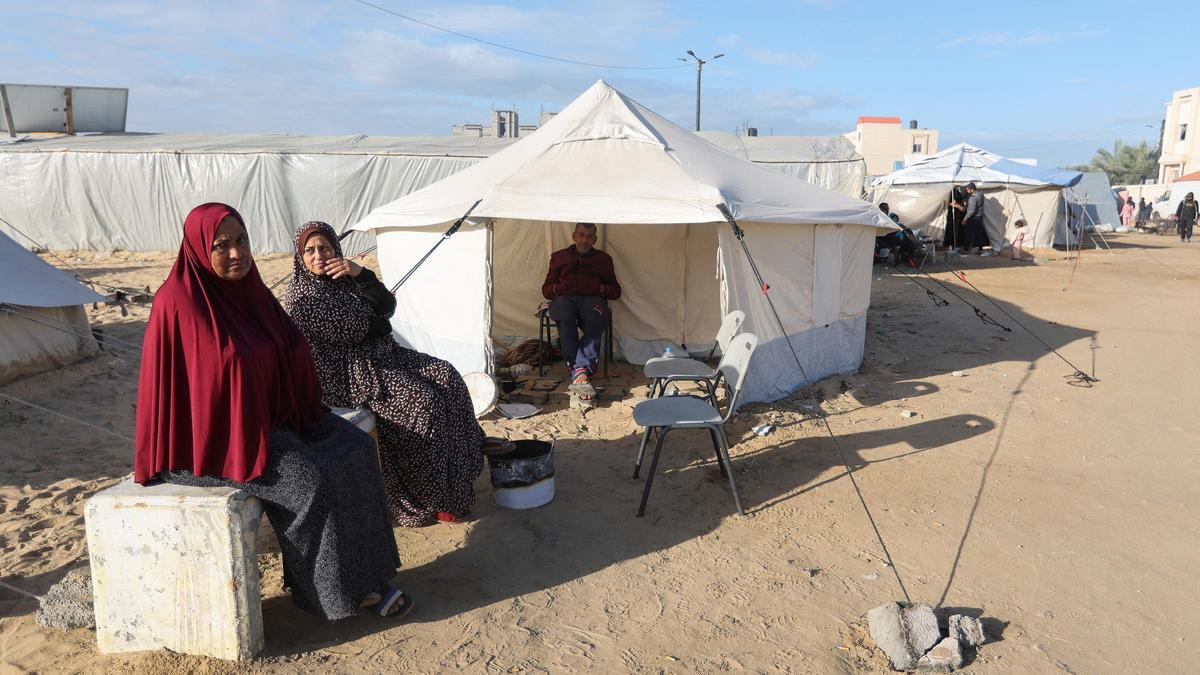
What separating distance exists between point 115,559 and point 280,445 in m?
0.59

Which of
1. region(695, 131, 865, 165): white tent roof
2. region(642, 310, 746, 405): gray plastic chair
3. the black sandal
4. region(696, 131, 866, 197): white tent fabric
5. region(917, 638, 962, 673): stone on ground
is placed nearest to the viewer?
region(917, 638, 962, 673): stone on ground

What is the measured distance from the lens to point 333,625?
9.39 ft

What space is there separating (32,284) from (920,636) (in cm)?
650

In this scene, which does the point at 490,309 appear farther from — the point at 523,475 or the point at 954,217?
the point at 954,217

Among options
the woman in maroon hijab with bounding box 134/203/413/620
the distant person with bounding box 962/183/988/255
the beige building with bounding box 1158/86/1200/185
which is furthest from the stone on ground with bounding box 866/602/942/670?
the beige building with bounding box 1158/86/1200/185

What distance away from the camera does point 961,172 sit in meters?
16.5

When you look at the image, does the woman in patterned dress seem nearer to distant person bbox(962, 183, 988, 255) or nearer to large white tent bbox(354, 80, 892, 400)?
large white tent bbox(354, 80, 892, 400)

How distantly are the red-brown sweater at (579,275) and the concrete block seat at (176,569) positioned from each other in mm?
3932

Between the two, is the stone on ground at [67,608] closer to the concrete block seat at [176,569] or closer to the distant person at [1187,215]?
the concrete block seat at [176,569]

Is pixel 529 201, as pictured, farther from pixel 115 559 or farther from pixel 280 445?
pixel 115 559

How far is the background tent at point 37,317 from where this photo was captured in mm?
5727

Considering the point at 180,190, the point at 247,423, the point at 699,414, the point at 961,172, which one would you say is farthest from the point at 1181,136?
the point at 247,423

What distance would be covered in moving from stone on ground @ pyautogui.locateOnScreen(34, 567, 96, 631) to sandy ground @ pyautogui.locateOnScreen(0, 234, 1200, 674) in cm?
6

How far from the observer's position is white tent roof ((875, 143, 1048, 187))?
53.4 ft
